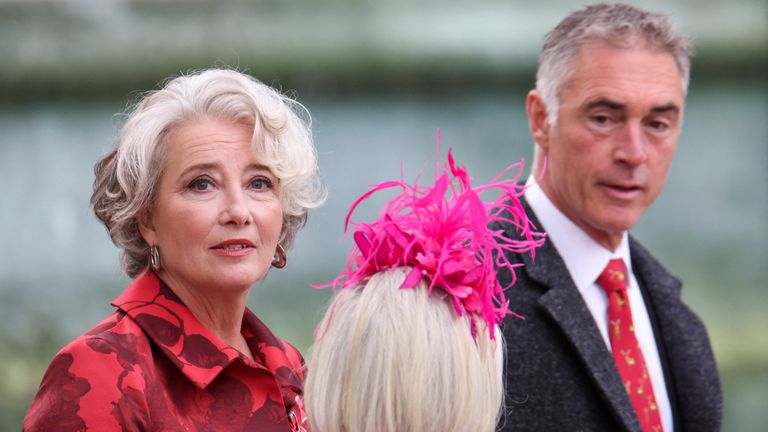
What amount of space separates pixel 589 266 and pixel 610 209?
0.14 metres

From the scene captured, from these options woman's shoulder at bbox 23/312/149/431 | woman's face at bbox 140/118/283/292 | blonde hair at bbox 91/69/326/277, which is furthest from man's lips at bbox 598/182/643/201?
woman's shoulder at bbox 23/312/149/431

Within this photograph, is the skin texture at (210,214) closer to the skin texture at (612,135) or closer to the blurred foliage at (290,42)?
the skin texture at (612,135)

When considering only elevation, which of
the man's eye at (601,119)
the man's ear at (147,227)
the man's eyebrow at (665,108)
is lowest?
the man's ear at (147,227)

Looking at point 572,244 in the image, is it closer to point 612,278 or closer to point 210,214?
point 612,278

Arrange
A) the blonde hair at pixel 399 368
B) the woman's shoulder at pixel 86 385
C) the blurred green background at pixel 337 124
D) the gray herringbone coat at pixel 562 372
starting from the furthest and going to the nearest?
the blurred green background at pixel 337 124 < the gray herringbone coat at pixel 562 372 < the woman's shoulder at pixel 86 385 < the blonde hair at pixel 399 368

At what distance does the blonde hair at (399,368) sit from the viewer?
62.6 inches

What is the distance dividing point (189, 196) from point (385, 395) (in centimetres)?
61

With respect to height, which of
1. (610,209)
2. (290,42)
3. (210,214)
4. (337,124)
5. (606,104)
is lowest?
(210,214)

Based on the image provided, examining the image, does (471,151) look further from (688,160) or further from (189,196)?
(189,196)

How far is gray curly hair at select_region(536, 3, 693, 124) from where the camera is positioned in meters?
2.62

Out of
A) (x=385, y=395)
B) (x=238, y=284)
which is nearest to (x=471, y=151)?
(x=238, y=284)

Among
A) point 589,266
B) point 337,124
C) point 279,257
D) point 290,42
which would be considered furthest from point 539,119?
point 290,42

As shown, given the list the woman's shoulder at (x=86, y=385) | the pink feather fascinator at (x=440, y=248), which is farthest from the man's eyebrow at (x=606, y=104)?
the woman's shoulder at (x=86, y=385)

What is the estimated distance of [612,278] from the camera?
2.63 metres
